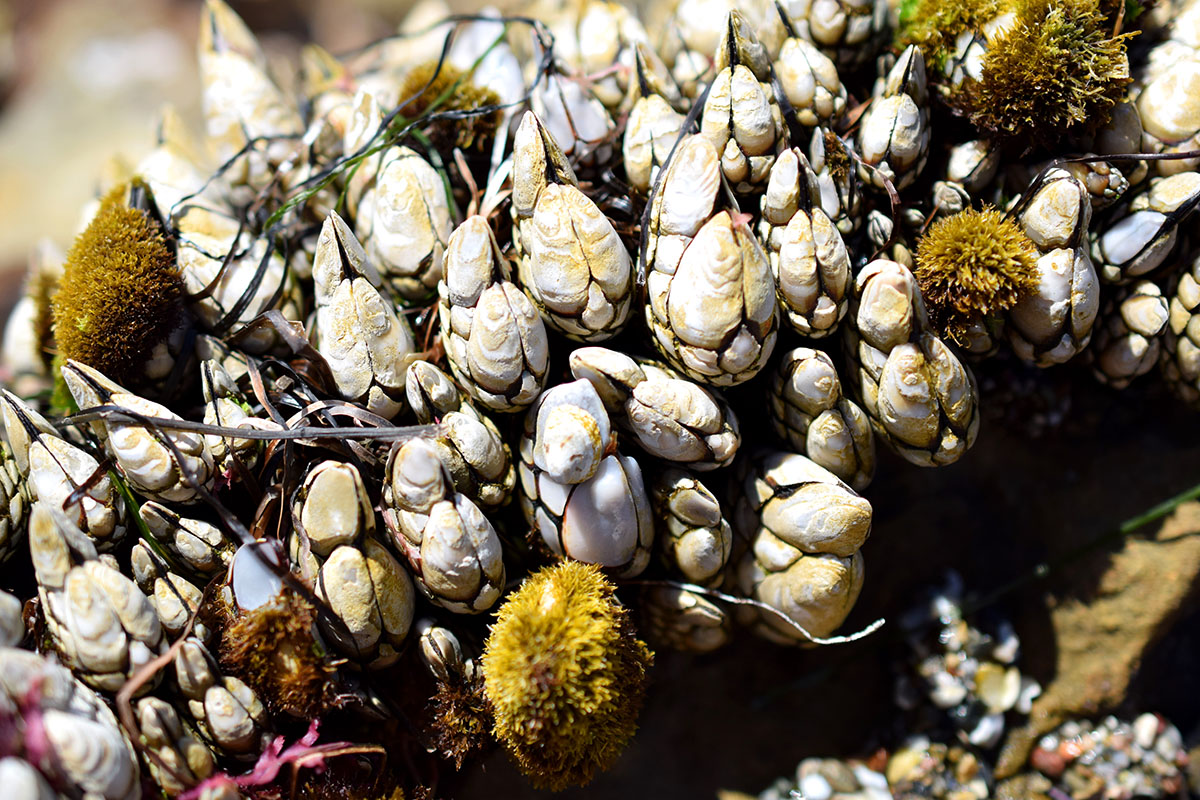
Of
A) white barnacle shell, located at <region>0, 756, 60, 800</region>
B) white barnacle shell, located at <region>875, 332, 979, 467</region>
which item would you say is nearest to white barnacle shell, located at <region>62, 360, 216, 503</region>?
white barnacle shell, located at <region>0, 756, 60, 800</region>

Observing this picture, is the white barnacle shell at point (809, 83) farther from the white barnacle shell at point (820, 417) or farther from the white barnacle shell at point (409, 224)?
the white barnacle shell at point (409, 224)

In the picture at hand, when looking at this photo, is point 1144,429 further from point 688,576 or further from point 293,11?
point 293,11

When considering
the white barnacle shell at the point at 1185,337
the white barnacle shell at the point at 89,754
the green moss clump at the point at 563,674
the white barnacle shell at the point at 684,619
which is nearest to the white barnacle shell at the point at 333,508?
the green moss clump at the point at 563,674

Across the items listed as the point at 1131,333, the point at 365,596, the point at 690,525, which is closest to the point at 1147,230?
the point at 1131,333

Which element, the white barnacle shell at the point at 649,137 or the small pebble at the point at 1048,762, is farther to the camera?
the small pebble at the point at 1048,762

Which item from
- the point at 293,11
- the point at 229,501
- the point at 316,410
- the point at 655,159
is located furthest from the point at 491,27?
the point at 293,11
